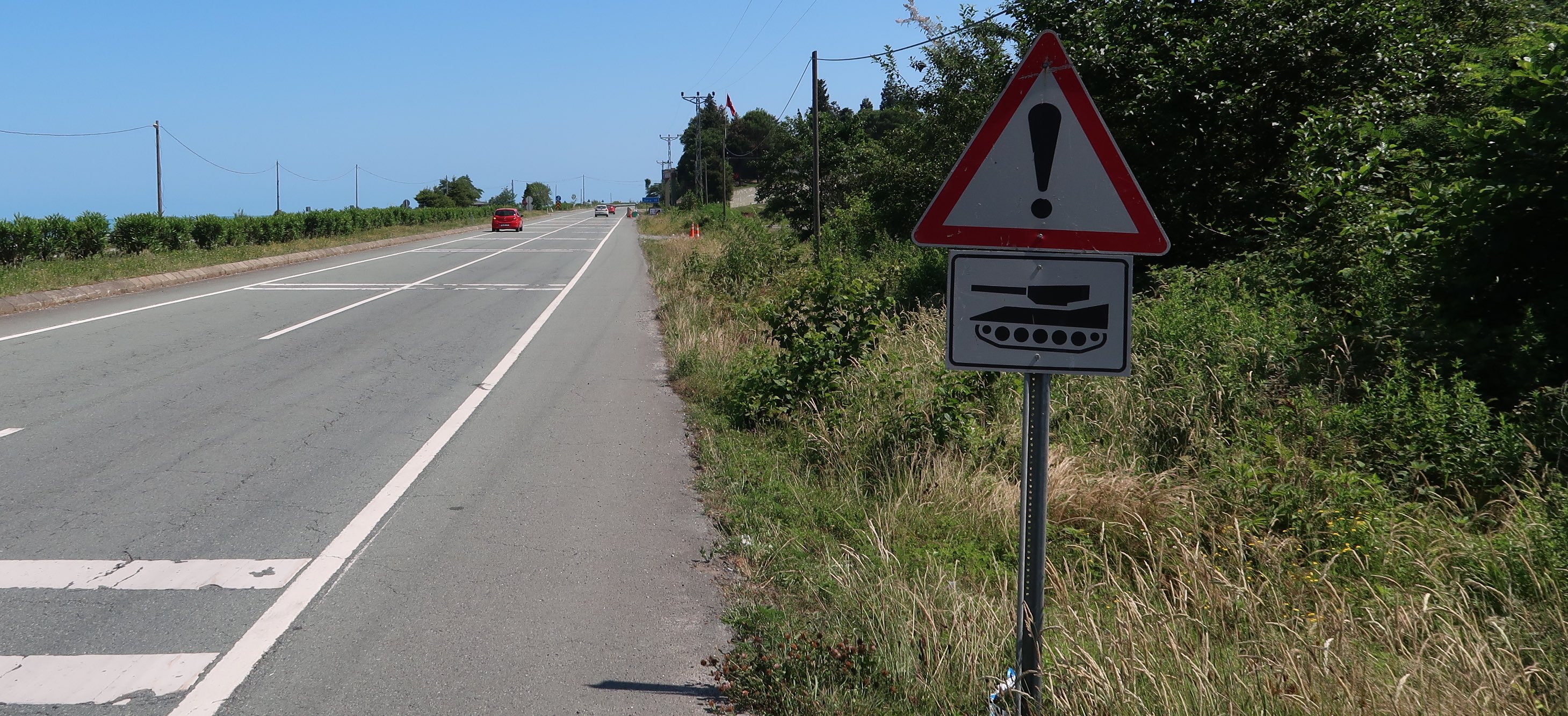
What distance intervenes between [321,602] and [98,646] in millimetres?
775

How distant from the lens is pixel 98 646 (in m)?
3.84

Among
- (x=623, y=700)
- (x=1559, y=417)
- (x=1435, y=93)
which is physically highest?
(x=1435, y=93)

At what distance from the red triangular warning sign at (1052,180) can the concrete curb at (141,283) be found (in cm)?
1625

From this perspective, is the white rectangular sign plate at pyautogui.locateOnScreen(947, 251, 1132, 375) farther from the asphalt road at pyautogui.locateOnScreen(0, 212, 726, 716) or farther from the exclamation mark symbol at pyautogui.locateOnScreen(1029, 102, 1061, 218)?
the asphalt road at pyautogui.locateOnScreen(0, 212, 726, 716)

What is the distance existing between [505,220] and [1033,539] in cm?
5692

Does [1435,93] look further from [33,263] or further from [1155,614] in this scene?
[33,263]

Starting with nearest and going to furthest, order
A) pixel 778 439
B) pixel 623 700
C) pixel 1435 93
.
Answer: pixel 623 700 → pixel 778 439 → pixel 1435 93

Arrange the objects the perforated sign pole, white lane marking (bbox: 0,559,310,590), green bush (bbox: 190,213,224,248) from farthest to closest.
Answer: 1. green bush (bbox: 190,213,224,248)
2. white lane marking (bbox: 0,559,310,590)
3. the perforated sign pole

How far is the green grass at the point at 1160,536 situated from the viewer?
11.0 ft

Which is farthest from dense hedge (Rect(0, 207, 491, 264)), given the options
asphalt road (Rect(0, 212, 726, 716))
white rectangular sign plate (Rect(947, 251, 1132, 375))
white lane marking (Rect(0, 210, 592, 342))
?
white rectangular sign plate (Rect(947, 251, 1132, 375))

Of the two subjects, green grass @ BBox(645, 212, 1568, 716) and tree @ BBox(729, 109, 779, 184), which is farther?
tree @ BBox(729, 109, 779, 184)

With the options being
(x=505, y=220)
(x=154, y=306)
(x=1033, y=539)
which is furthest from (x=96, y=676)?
(x=505, y=220)

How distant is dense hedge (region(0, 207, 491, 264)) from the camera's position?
22.1 metres

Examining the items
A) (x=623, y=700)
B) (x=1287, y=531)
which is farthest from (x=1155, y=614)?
(x=623, y=700)
